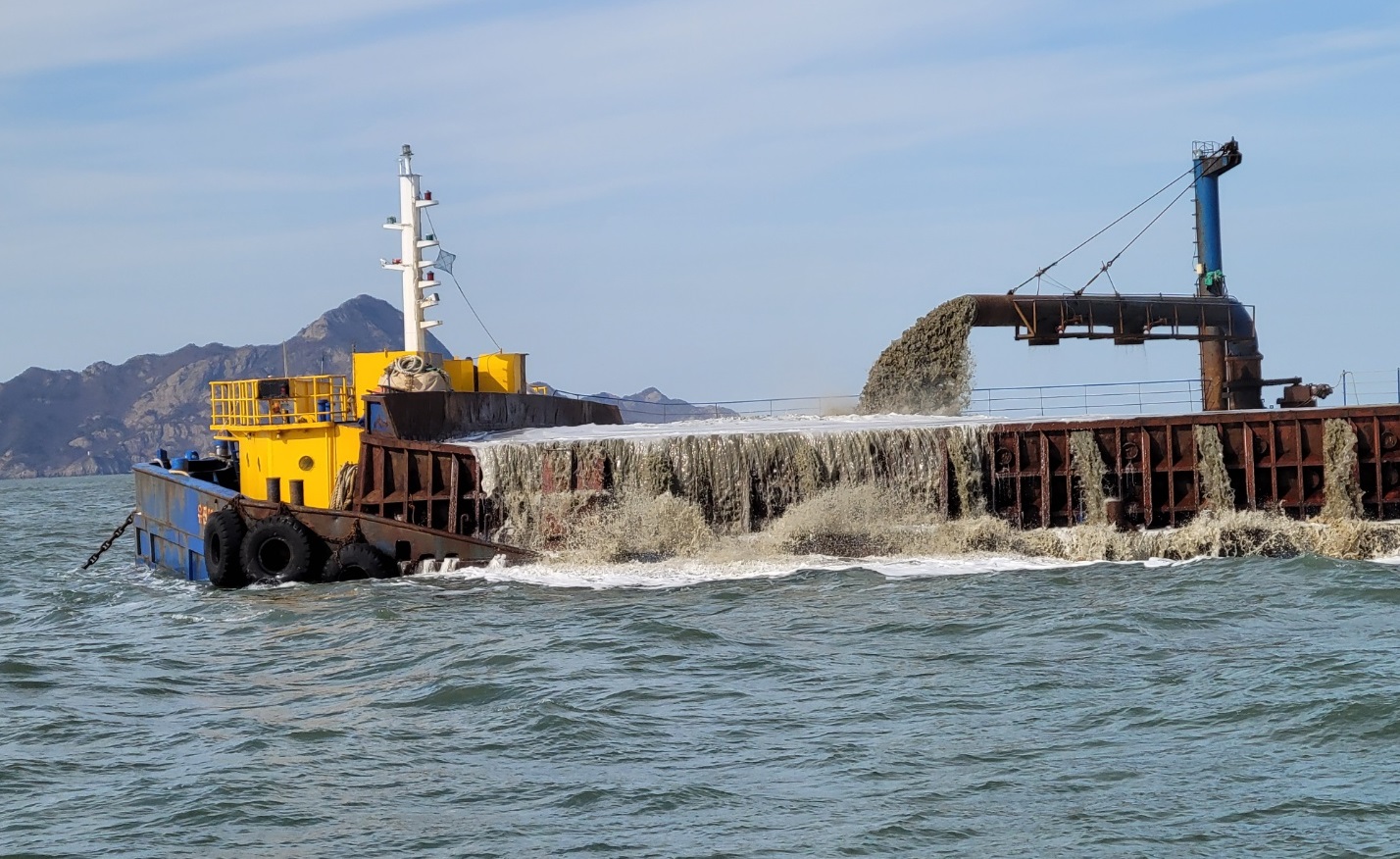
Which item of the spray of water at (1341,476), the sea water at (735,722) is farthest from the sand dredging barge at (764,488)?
the sea water at (735,722)

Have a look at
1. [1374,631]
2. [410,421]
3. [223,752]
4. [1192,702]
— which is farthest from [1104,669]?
[410,421]

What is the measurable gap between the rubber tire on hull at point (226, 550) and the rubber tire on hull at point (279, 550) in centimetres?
18

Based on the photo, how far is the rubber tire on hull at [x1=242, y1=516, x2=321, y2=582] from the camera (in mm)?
26875

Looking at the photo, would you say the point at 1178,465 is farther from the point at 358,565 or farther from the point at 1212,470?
the point at 358,565

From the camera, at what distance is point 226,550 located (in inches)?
1078

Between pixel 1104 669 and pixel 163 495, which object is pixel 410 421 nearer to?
pixel 163 495

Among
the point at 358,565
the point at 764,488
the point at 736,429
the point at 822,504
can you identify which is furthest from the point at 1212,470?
the point at 358,565

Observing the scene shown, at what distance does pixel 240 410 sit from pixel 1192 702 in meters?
22.3

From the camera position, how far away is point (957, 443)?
2884cm

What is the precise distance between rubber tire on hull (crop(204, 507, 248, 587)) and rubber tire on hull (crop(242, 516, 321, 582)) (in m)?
0.18

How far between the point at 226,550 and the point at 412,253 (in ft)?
34.6

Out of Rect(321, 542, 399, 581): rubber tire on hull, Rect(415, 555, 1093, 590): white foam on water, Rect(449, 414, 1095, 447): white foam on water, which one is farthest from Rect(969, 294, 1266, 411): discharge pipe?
Rect(321, 542, 399, 581): rubber tire on hull

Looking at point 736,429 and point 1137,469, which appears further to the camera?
point 736,429

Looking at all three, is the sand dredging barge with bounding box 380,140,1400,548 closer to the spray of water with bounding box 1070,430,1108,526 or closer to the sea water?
the spray of water with bounding box 1070,430,1108,526
